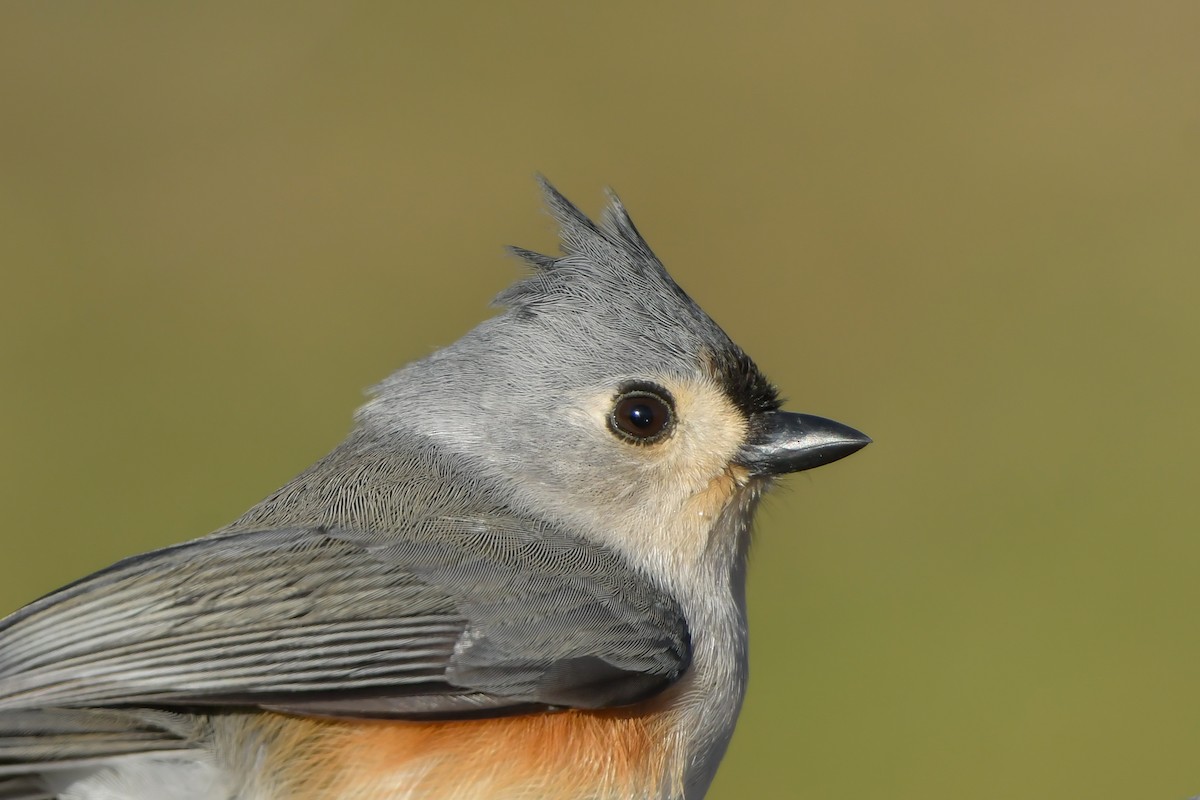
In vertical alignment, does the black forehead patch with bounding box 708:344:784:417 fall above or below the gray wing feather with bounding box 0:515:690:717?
above

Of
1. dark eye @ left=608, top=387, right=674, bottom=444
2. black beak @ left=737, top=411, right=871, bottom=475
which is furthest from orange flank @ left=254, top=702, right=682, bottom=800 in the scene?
black beak @ left=737, top=411, right=871, bottom=475

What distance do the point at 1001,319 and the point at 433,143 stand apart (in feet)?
11.0

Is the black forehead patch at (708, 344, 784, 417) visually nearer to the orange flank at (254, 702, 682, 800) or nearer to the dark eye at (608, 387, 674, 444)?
the dark eye at (608, 387, 674, 444)

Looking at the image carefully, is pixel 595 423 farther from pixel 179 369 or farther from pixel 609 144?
pixel 609 144

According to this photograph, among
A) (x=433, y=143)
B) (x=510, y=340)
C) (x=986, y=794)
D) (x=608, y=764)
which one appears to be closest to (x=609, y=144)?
(x=433, y=143)

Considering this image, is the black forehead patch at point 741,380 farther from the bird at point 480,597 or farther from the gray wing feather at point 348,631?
the gray wing feather at point 348,631

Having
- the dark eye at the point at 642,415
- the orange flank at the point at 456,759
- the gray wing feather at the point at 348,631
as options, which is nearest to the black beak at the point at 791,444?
the dark eye at the point at 642,415

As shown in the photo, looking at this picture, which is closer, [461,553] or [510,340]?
→ [461,553]

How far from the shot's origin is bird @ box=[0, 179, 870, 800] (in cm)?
231

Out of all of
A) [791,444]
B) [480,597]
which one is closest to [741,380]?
[791,444]

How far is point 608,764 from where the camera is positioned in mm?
2453

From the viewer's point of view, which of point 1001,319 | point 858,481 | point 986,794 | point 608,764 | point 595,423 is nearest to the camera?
point 608,764

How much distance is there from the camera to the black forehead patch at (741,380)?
2949 millimetres

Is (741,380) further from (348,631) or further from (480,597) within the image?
(348,631)
